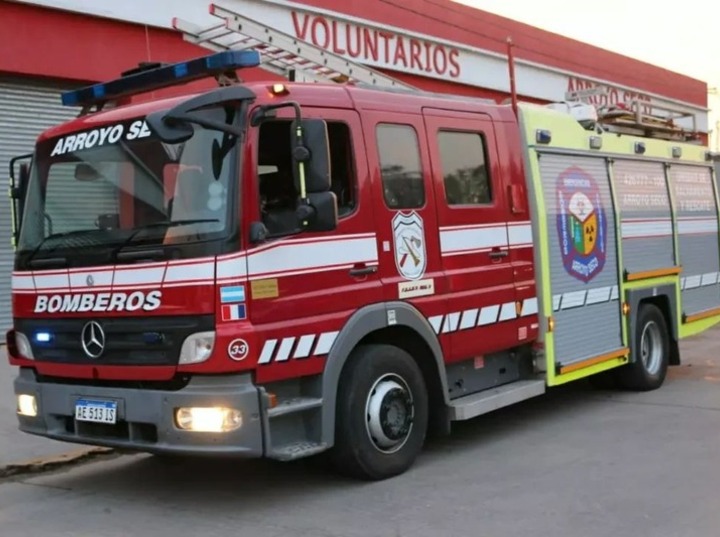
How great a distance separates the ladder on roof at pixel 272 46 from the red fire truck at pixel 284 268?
0.35m

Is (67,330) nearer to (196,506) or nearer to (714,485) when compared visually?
(196,506)

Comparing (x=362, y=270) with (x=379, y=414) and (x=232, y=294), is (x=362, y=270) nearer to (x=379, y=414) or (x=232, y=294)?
(x=379, y=414)

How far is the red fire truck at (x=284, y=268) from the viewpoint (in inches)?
211

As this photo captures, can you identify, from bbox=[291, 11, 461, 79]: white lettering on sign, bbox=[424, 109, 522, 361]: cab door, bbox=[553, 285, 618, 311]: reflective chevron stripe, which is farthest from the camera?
bbox=[291, 11, 461, 79]: white lettering on sign

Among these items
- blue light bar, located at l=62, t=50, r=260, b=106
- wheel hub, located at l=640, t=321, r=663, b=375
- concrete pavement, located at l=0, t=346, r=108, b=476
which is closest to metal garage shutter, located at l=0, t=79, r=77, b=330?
concrete pavement, located at l=0, t=346, r=108, b=476

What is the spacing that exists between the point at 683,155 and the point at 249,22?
5.77m

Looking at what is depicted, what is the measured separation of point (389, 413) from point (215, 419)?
1471 millimetres

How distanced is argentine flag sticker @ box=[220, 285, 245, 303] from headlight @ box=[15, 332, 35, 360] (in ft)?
5.79

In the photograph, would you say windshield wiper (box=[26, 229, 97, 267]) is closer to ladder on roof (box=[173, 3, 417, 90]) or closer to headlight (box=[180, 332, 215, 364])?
headlight (box=[180, 332, 215, 364])

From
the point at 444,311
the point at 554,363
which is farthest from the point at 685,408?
the point at 444,311

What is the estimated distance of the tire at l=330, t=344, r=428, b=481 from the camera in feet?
19.6

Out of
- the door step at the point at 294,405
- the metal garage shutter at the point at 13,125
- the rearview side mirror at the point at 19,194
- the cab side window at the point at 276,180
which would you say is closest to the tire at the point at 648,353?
the door step at the point at 294,405

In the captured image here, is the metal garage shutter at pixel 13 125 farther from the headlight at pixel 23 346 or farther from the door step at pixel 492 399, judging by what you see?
the door step at pixel 492 399

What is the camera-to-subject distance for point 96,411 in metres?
5.70
